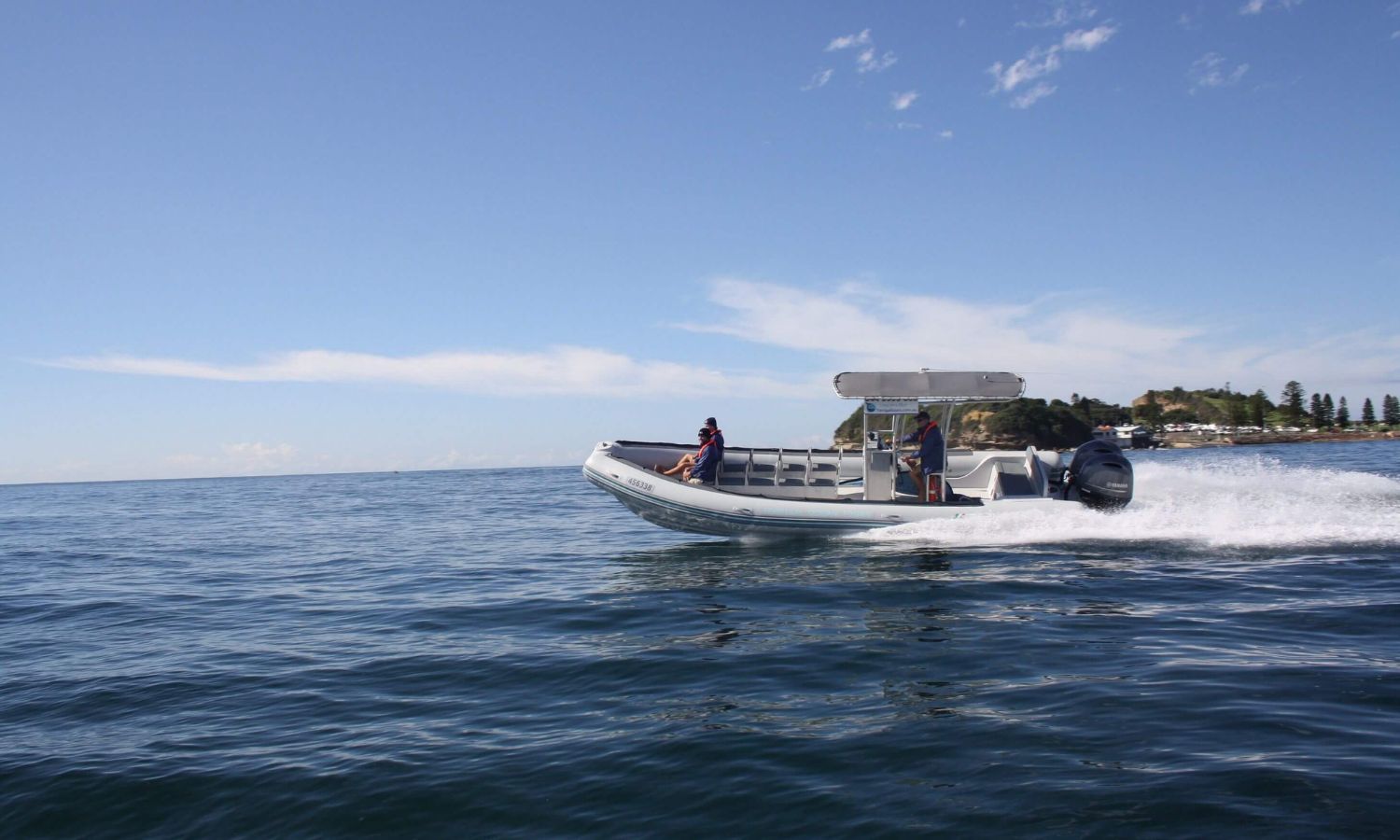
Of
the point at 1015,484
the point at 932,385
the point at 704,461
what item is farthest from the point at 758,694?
the point at 1015,484

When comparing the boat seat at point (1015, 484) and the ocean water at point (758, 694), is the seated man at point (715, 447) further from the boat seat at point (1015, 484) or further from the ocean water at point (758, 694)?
the boat seat at point (1015, 484)

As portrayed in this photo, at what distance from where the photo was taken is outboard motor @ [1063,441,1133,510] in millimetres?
14211

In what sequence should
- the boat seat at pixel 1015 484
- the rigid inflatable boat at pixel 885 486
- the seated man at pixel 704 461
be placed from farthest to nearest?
the boat seat at pixel 1015 484 < the seated man at pixel 704 461 < the rigid inflatable boat at pixel 885 486

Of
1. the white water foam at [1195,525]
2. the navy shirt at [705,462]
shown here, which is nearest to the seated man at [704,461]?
the navy shirt at [705,462]

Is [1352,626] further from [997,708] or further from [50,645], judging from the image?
[50,645]

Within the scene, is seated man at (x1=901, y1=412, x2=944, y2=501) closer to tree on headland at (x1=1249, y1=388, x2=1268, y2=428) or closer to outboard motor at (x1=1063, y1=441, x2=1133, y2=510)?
outboard motor at (x1=1063, y1=441, x2=1133, y2=510)

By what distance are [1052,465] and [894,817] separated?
13097 millimetres

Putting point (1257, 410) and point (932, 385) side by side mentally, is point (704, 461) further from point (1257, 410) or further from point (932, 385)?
point (1257, 410)

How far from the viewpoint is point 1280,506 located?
15016 millimetres

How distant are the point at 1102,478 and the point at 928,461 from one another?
2.86 metres

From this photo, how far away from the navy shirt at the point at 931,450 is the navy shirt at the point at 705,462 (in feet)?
12.0

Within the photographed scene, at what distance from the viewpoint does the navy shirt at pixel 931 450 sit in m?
14.6

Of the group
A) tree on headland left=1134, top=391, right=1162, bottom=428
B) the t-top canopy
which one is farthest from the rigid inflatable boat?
tree on headland left=1134, top=391, right=1162, bottom=428

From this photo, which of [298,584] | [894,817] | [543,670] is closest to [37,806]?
[543,670]
